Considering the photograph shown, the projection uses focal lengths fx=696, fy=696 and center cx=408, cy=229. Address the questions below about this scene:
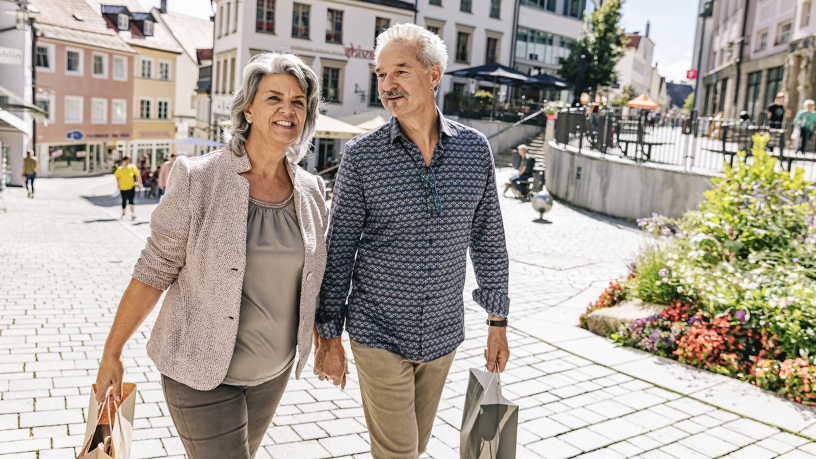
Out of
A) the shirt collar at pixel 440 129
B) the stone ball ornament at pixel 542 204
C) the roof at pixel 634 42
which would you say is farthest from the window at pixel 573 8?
the roof at pixel 634 42

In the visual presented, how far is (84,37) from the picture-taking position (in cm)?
4191

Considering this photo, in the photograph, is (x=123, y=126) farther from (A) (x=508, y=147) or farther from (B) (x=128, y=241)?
(B) (x=128, y=241)

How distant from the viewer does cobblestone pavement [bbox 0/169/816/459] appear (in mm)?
4223

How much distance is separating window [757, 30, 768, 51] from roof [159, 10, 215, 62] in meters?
39.8

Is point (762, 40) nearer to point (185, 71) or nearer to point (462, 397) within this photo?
point (462, 397)

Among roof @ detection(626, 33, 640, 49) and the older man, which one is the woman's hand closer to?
the older man

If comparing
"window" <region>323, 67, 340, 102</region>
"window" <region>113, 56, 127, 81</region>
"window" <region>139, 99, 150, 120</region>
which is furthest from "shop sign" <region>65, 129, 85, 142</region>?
"window" <region>323, 67, 340, 102</region>

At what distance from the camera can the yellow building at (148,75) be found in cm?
4791

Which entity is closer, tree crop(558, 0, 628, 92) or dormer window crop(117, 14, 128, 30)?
tree crop(558, 0, 628, 92)

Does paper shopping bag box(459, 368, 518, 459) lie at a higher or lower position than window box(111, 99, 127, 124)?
lower

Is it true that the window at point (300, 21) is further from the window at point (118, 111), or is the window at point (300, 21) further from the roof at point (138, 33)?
the roof at point (138, 33)

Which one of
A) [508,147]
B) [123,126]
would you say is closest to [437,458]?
[508,147]

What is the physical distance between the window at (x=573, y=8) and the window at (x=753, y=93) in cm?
1579

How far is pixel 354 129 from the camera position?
910 inches
